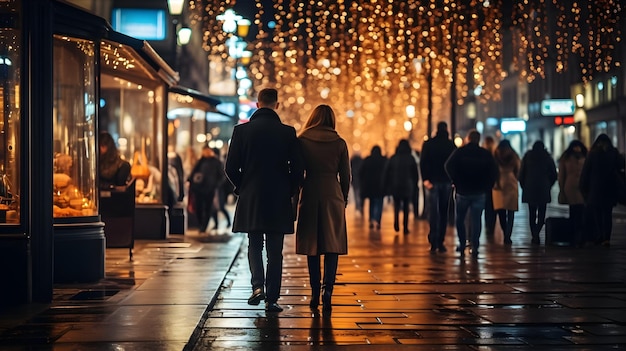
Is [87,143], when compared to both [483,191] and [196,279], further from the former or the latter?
[483,191]

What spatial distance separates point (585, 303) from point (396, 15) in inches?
491

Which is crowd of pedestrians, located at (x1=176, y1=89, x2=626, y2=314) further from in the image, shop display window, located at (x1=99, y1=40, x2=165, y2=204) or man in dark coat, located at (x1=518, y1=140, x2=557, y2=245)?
shop display window, located at (x1=99, y1=40, x2=165, y2=204)

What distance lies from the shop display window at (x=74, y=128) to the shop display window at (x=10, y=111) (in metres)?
2.34

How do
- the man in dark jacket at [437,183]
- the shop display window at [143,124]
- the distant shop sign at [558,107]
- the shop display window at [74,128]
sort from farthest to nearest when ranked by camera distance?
the distant shop sign at [558,107] → the shop display window at [143,124] → the man in dark jacket at [437,183] → the shop display window at [74,128]

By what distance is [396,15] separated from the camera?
24391mm

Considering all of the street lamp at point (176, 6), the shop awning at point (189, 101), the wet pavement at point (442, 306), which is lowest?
the wet pavement at point (442, 306)

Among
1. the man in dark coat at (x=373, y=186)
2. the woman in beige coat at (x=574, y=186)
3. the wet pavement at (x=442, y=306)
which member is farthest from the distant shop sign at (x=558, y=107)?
the wet pavement at (x=442, y=306)

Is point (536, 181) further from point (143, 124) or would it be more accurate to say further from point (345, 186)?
point (345, 186)

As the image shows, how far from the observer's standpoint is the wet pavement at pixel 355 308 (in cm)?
990

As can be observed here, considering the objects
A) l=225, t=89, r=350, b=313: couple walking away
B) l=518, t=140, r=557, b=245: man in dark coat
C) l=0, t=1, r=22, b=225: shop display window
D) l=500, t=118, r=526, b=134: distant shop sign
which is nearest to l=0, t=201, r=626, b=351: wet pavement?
l=225, t=89, r=350, b=313: couple walking away

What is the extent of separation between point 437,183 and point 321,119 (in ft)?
30.3

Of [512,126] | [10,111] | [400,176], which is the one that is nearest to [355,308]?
[10,111]

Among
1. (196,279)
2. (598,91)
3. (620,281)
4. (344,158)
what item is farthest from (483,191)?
(598,91)

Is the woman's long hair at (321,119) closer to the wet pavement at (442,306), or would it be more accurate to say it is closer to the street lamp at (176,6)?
the wet pavement at (442,306)
